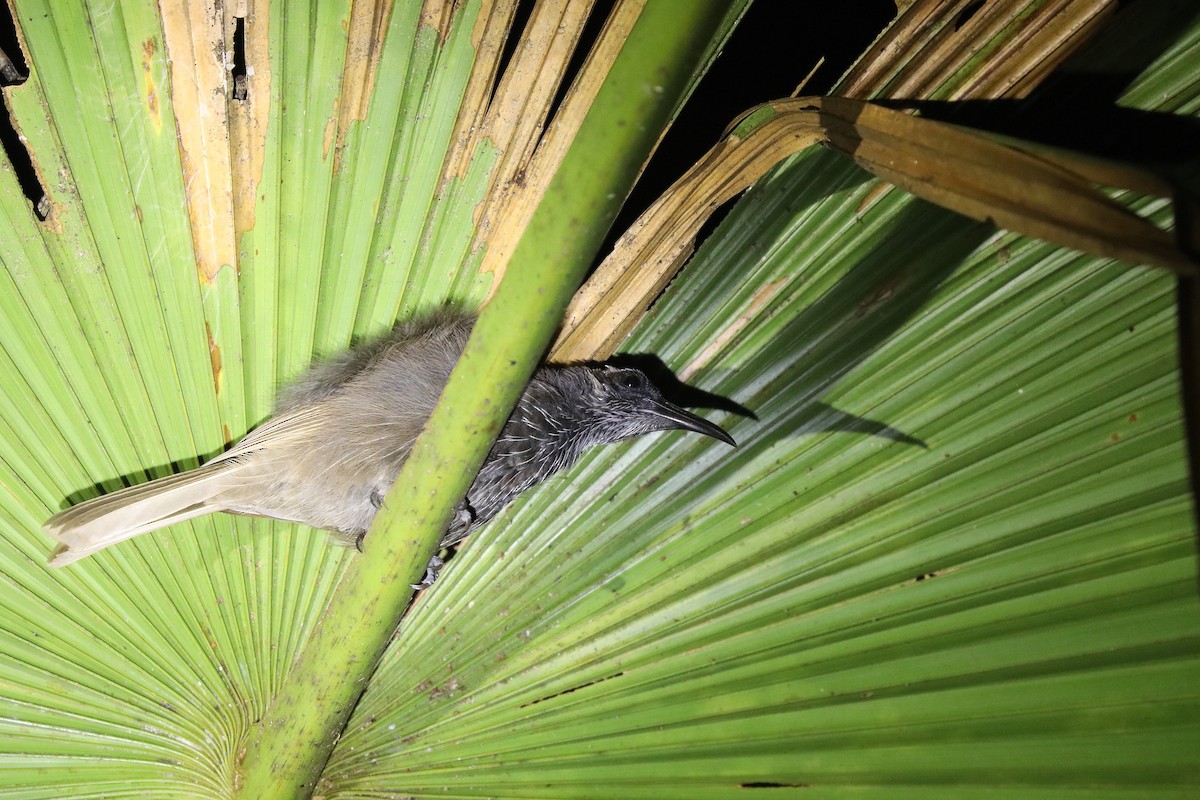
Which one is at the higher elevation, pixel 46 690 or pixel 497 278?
pixel 497 278

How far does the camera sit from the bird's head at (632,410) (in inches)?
71.3

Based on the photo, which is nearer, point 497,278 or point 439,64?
point 439,64

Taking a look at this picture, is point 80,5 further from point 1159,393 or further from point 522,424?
point 1159,393

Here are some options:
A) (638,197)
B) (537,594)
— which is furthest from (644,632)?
(638,197)

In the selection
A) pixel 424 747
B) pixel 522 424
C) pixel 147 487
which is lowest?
pixel 424 747

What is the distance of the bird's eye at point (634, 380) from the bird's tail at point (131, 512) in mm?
1054

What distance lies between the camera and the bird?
5.75ft

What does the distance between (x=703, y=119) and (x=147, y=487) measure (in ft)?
5.33

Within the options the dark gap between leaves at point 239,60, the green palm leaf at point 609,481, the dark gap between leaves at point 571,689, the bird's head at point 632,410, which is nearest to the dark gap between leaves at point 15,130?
the green palm leaf at point 609,481

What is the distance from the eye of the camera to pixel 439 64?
148 centimetres

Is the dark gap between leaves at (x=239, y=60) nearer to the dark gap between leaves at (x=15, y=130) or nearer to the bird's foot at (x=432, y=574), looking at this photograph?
the dark gap between leaves at (x=15, y=130)

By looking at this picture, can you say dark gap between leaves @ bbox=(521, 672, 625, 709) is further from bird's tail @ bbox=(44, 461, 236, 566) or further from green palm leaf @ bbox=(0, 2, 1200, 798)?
bird's tail @ bbox=(44, 461, 236, 566)

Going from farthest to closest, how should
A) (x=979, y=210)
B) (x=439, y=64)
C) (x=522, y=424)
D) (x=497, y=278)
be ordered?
(x=522, y=424), (x=497, y=278), (x=439, y=64), (x=979, y=210)

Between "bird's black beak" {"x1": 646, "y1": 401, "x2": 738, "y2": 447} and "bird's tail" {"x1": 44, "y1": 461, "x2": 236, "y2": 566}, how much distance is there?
3.67 ft
